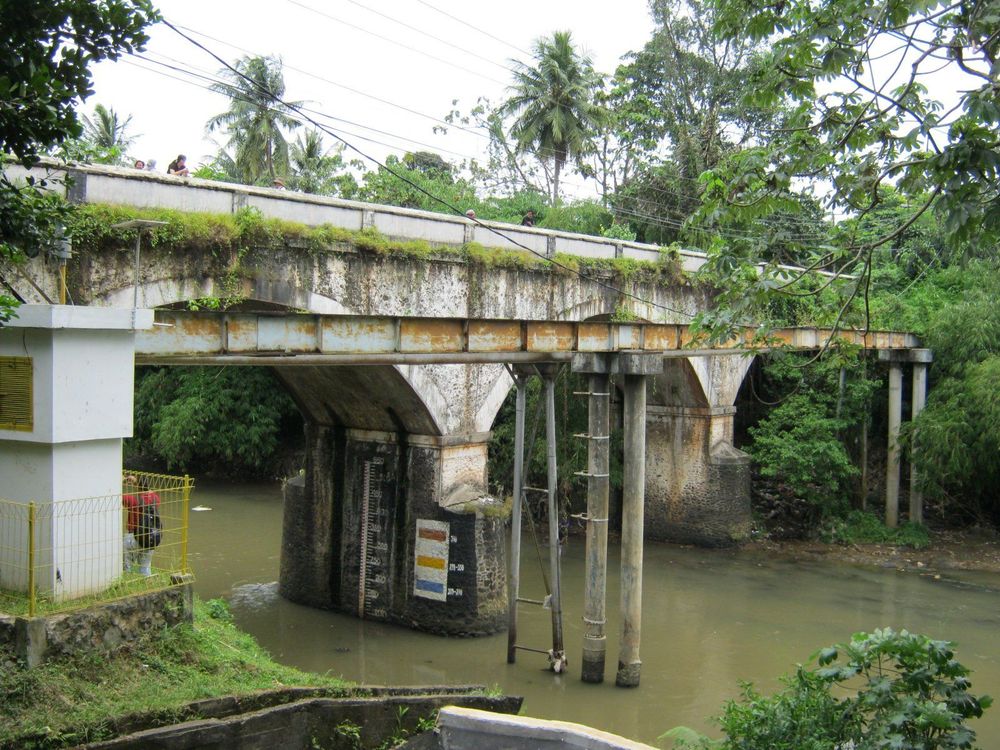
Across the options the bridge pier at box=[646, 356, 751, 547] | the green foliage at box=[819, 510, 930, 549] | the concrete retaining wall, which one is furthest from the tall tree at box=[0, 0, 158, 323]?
the green foliage at box=[819, 510, 930, 549]

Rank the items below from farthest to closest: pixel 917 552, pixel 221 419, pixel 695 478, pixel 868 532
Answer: pixel 221 419 → pixel 695 478 → pixel 868 532 → pixel 917 552

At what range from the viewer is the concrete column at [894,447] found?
1739 cm

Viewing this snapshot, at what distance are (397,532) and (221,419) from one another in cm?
1086

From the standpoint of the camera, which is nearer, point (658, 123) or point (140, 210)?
point (140, 210)

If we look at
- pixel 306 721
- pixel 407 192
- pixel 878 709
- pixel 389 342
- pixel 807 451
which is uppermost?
pixel 407 192

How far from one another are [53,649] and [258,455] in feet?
53.5

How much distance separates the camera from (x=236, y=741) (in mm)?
5699

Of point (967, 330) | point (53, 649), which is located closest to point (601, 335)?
point (53, 649)

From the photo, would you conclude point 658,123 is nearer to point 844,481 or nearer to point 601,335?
point 844,481

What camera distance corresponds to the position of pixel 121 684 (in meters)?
5.93

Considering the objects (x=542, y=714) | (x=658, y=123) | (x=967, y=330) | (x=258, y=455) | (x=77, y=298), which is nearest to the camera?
(x=77, y=298)

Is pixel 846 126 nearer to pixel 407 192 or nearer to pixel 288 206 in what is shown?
pixel 288 206

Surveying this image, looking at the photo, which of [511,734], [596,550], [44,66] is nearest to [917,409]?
[596,550]

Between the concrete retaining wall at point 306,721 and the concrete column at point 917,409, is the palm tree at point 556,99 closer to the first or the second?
the concrete column at point 917,409
